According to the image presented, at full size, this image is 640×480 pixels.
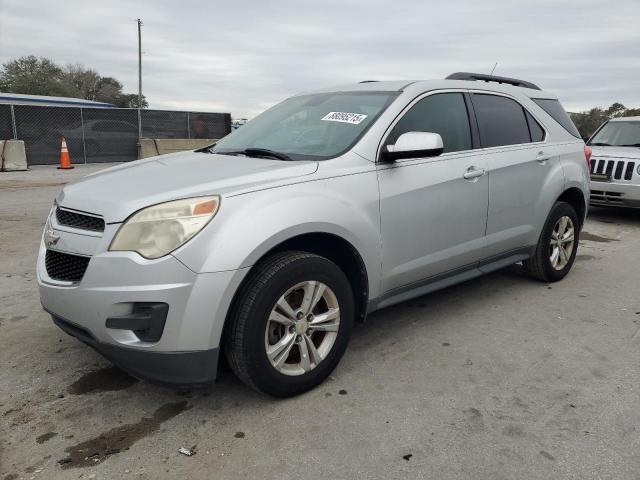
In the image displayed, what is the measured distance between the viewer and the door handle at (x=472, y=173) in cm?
370

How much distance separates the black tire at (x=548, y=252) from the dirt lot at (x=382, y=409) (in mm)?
630

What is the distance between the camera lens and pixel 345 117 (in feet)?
11.4

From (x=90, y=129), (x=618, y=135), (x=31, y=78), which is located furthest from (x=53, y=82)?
(x=618, y=135)

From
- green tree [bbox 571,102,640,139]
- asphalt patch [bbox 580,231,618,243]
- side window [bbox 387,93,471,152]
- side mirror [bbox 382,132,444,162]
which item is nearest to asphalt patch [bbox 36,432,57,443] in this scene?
side mirror [bbox 382,132,444,162]

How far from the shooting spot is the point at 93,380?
3.05m

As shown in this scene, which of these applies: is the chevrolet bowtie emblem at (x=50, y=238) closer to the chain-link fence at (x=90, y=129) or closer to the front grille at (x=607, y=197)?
the front grille at (x=607, y=197)

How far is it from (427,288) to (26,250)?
453 cm

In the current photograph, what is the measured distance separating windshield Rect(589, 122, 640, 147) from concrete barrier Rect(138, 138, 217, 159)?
38.1ft

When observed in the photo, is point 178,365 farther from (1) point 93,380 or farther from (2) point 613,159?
(2) point 613,159

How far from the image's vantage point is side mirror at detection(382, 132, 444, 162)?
3.13m

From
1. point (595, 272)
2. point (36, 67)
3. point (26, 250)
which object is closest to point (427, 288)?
point (595, 272)

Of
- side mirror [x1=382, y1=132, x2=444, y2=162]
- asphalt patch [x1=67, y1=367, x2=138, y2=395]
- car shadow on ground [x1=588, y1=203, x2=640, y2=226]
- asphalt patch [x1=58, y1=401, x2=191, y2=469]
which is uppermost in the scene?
side mirror [x1=382, y1=132, x2=444, y2=162]

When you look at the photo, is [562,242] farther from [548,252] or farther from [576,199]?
[576,199]

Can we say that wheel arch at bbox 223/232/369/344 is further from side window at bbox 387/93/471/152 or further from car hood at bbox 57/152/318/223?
side window at bbox 387/93/471/152
